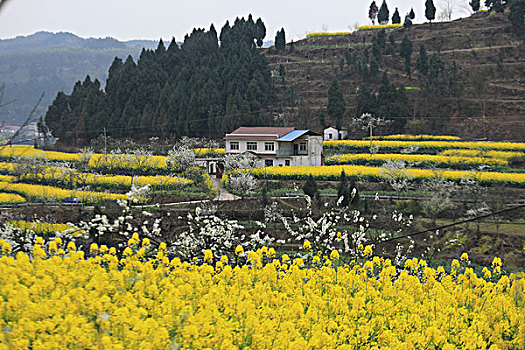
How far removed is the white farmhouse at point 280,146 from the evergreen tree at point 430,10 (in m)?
31.4

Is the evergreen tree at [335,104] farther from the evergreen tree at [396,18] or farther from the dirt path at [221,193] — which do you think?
the evergreen tree at [396,18]

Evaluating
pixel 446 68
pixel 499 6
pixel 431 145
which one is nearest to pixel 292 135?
pixel 431 145

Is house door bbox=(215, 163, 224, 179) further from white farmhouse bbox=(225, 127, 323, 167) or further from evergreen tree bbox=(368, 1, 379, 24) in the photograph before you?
evergreen tree bbox=(368, 1, 379, 24)

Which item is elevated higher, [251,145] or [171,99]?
[171,99]

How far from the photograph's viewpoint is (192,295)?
609cm

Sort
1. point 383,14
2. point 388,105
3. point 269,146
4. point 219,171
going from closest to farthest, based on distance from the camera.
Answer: point 219,171 → point 269,146 → point 388,105 → point 383,14

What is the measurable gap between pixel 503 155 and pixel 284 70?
983 inches

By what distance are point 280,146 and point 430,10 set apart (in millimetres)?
33919

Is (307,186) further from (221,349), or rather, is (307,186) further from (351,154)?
(221,349)

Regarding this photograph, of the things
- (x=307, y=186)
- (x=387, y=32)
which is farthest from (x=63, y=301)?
(x=387, y=32)

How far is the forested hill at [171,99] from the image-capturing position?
3722cm

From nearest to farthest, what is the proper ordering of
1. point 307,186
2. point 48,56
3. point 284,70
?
point 307,186 → point 284,70 → point 48,56

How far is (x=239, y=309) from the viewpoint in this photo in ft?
17.6

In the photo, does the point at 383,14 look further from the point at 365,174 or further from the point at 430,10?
the point at 365,174
